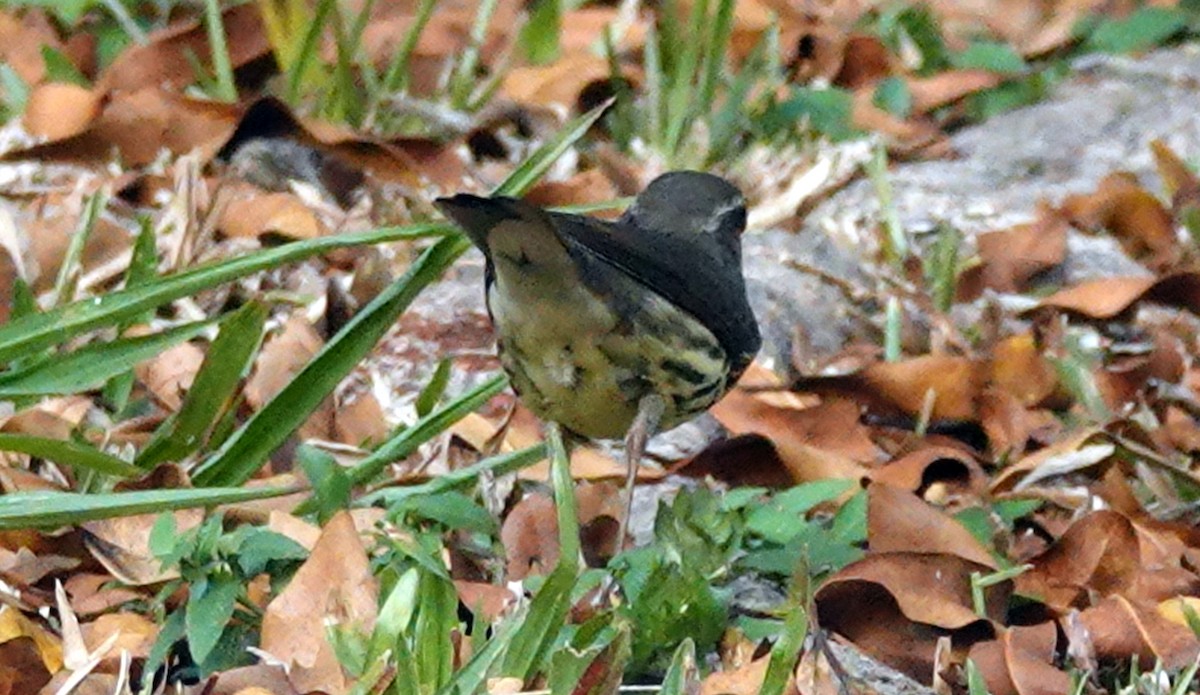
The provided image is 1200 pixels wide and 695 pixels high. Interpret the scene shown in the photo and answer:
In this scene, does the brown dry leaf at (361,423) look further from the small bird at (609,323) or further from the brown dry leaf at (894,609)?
the brown dry leaf at (894,609)

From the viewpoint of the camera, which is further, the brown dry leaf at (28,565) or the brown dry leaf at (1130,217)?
the brown dry leaf at (1130,217)

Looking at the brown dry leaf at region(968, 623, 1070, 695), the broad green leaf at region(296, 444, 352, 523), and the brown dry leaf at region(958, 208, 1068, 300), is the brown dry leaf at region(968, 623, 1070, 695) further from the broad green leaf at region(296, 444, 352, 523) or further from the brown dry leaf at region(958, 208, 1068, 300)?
the brown dry leaf at region(958, 208, 1068, 300)

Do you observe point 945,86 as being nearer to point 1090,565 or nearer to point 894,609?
point 1090,565

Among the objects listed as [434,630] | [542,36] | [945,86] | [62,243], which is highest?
[434,630]

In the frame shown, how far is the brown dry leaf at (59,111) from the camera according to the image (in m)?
5.28

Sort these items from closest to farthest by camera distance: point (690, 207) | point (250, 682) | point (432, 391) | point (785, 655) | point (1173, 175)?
point (785, 655) < point (250, 682) < point (432, 391) < point (690, 207) < point (1173, 175)

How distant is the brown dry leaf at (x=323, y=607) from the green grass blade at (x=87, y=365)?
0.53 meters

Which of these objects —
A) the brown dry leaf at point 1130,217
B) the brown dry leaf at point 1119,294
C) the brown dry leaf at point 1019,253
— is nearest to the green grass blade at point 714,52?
the brown dry leaf at point 1019,253

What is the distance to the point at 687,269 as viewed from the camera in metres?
3.94

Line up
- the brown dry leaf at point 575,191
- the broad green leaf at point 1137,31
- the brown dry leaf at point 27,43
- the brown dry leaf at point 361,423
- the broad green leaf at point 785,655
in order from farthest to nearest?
the broad green leaf at point 1137,31 < the brown dry leaf at point 27,43 < the brown dry leaf at point 575,191 < the brown dry leaf at point 361,423 < the broad green leaf at point 785,655

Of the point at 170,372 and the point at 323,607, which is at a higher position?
the point at 323,607

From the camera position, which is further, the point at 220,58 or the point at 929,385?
the point at 220,58

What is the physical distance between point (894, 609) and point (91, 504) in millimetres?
1263

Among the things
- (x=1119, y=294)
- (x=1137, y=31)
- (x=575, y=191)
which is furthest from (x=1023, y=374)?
(x=1137, y=31)
